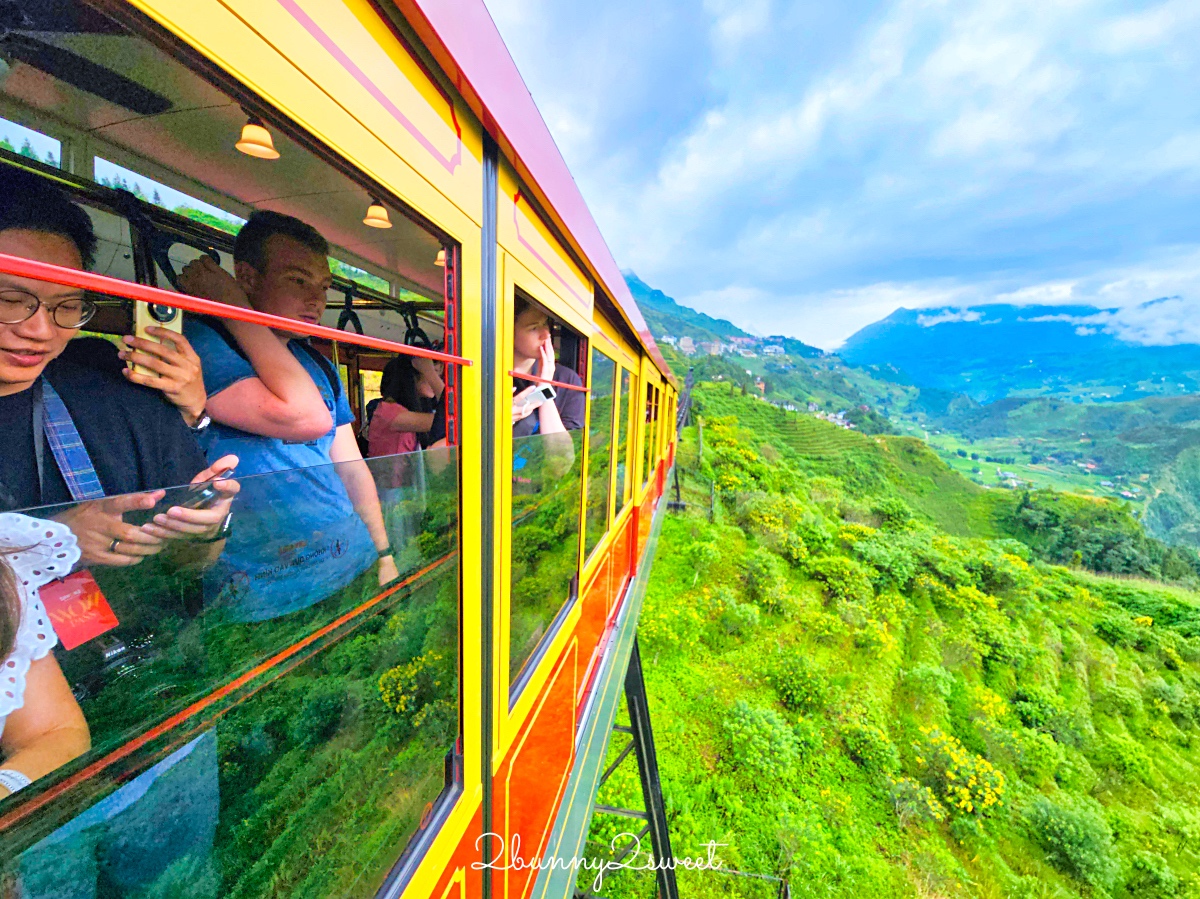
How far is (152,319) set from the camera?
1.92 feet

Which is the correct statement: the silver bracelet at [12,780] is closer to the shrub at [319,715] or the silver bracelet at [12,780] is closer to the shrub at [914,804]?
the shrub at [319,715]

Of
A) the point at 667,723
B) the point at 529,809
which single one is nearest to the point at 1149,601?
the point at 667,723

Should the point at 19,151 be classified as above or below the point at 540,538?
above

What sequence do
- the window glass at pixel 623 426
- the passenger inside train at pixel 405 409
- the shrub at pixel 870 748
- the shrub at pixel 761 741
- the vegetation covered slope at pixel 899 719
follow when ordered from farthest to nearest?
the shrub at pixel 870 748, the shrub at pixel 761 741, the vegetation covered slope at pixel 899 719, the window glass at pixel 623 426, the passenger inside train at pixel 405 409

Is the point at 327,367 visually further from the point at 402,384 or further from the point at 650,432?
the point at 650,432

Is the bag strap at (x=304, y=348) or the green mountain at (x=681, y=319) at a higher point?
the green mountain at (x=681, y=319)

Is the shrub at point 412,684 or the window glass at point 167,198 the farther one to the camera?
the shrub at point 412,684

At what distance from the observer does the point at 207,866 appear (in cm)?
66

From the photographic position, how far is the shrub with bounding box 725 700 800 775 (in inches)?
301

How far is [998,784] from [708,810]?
587 centimetres

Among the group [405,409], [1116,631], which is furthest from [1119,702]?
[405,409]

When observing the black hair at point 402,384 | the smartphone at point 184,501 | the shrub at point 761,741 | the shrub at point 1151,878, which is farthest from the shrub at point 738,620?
the smartphone at point 184,501

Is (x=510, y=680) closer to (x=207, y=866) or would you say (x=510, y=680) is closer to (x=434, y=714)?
(x=434, y=714)

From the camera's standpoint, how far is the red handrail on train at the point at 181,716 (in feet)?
1.54
